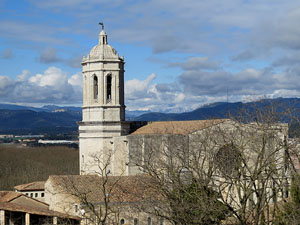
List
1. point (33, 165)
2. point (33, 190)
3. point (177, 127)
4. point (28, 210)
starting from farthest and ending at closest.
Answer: point (33, 165) → point (33, 190) → point (177, 127) → point (28, 210)

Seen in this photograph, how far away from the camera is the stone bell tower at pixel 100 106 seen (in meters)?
37.8

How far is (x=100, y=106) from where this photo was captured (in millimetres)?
37906

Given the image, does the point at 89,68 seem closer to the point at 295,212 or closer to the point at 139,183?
the point at 139,183

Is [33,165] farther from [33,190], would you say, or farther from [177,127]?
[177,127]

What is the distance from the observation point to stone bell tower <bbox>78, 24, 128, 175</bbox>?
3775cm

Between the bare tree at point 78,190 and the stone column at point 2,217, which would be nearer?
the bare tree at point 78,190

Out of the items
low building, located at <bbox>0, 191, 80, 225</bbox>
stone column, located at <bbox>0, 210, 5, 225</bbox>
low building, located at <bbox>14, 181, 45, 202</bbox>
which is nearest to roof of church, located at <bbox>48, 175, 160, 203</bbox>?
low building, located at <bbox>0, 191, 80, 225</bbox>

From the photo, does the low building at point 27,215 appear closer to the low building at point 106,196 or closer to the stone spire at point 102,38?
the low building at point 106,196

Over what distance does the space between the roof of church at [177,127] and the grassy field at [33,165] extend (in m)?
36.8

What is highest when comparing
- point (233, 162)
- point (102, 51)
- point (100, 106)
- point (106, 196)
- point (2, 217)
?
point (102, 51)

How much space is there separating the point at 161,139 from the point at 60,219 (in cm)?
839

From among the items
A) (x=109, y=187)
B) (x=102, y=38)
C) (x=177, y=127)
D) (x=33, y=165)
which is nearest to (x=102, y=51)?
(x=102, y=38)

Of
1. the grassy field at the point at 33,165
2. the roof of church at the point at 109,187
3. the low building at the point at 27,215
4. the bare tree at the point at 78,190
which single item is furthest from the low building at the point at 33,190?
the grassy field at the point at 33,165

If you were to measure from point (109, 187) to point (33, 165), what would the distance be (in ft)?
198
